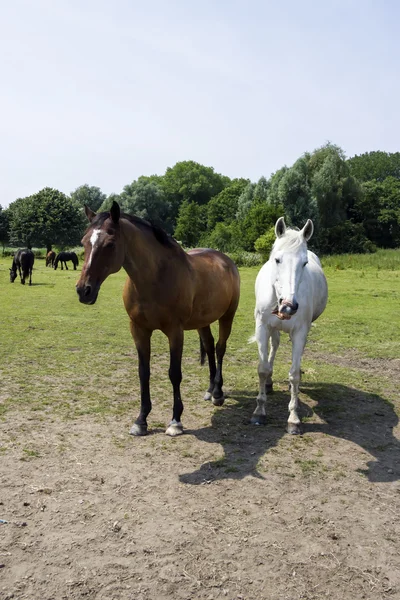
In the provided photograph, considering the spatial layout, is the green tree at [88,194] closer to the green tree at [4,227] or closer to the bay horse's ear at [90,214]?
the green tree at [4,227]

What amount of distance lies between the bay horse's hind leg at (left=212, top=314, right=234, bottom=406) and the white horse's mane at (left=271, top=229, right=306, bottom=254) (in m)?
1.74

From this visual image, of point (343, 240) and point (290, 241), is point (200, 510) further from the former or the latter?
point (343, 240)

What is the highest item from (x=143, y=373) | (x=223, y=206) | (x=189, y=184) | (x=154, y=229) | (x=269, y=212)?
(x=189, y=184)

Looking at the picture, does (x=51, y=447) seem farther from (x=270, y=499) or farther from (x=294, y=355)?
(x=294, y=355)

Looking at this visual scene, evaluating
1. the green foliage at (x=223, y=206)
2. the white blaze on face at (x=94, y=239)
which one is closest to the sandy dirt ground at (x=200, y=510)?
the white blaze on face at (x=94, y=239)

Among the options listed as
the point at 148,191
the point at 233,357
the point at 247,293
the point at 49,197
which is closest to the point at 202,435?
the point at 233,357

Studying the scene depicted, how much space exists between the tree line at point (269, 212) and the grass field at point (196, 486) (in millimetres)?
28694

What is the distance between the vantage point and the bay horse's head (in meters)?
3.99

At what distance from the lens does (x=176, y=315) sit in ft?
15.6

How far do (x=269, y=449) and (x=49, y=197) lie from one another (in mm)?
57059

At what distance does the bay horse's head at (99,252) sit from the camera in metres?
3.99

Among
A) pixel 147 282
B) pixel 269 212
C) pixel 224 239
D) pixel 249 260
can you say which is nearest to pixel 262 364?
pixel 147 282

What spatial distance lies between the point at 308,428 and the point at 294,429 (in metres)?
0.27

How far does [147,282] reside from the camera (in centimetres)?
456
